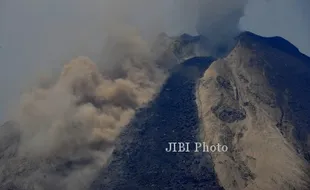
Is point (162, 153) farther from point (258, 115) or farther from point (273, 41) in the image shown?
point (273, 41)

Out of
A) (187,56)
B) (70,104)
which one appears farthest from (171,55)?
(70,104)

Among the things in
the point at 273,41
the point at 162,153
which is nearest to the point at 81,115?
the point at 162,153

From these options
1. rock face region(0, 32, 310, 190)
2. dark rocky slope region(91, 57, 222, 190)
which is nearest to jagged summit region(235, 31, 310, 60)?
rock face region(0, 32, 310, 190)

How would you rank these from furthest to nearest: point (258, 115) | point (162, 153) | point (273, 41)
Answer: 1. point (273, 41)
2. point (258, 115)
3. point (162, 153)

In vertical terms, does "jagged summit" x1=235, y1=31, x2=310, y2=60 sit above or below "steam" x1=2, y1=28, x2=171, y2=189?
above

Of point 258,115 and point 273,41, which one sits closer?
point 258,115

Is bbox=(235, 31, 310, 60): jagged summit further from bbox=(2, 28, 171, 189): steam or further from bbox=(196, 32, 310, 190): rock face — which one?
bbox=(2, 28, 171, 189): steam

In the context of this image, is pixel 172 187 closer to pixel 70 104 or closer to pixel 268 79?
pixel 70 104

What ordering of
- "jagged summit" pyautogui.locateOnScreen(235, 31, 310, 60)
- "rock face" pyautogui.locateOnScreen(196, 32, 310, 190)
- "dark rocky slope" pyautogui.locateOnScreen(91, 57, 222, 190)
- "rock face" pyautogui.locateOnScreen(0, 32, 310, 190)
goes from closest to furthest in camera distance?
"dark rocky slope" pyautogui.locateOnScreen(91, 57, 222, 190), "rock face" pyautogui.locateOnScreen(0, 32, 310, 190), "rock face" pyautogui.locateOnScreen(196, 32, 310, 190), "jagged summit" pyautogui.locateOnScreen(235, 31, 310, 60)

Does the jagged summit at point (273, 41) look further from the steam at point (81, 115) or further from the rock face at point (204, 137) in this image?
the steam at point (81, 115)
